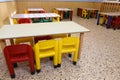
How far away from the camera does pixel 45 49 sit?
1853mm

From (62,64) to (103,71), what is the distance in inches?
27.7

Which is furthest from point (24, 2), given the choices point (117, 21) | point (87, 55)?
point (87, 55)

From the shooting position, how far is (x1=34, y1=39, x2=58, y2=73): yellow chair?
165 cm

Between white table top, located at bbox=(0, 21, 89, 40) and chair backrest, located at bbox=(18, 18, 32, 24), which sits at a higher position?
chair backrest, located at bbox=(18, 18, 32, 24)

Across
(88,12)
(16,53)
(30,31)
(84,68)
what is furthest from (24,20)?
(88,12)

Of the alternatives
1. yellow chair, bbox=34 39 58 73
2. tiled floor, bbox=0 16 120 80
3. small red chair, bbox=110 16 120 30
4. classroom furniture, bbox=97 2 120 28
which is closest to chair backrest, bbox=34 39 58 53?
yellow chair, bbox=34 39 58 73

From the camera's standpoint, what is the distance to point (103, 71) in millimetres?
1882

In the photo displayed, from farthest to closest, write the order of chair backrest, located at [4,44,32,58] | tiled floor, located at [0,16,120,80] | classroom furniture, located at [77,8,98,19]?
classroom furniture, located at [77,8,98,19]
tiled floor, located at [0,16,120,80]
chair backrest, located at [4,44,32,58]

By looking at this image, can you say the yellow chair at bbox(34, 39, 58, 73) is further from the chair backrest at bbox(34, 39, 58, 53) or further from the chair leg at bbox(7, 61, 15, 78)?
the chair leg at bbox(7, 61, 15, 78)

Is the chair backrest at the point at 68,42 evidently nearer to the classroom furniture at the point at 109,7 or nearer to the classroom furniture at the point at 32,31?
the classroom furniture at the point at 32,31

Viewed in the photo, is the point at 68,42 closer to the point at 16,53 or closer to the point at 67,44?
the point at 67,44

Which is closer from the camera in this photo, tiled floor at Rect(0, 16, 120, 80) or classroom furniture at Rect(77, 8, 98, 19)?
tiled floor at Rect(0, 16, 120, 80)

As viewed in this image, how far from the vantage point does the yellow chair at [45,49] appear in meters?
1.65

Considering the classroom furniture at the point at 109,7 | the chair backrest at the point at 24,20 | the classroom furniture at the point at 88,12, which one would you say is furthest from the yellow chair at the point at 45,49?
the classroom furniture at the point at 88,12
